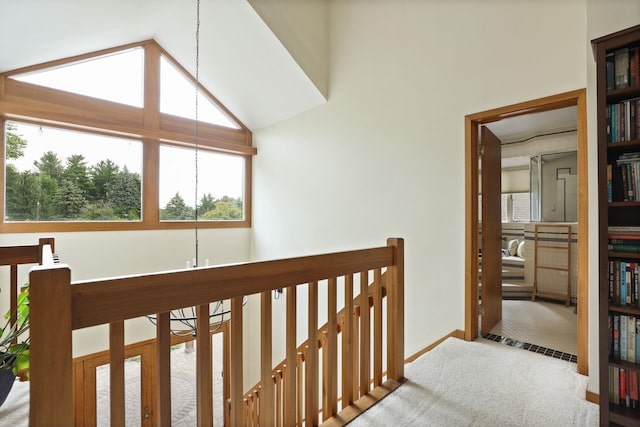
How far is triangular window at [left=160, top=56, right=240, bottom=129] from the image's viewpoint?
436cm

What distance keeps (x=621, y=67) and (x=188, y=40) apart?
4.20m

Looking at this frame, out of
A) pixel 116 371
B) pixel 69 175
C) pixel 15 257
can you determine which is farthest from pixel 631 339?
pixel 69 175

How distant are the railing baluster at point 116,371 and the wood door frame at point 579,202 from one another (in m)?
2.42

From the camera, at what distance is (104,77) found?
390cm

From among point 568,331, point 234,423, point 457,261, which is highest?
point 457,261

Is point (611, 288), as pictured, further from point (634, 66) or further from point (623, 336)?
point (634, 66)

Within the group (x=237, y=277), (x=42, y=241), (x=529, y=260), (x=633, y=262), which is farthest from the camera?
(x=529, y=260)

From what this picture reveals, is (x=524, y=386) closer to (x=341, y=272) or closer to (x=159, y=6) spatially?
(x=341, y=272)

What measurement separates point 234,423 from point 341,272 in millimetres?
719

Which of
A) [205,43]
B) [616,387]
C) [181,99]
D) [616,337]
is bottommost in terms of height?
[616,387]

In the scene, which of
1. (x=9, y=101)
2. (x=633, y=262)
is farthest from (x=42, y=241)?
(x=633, y=262)

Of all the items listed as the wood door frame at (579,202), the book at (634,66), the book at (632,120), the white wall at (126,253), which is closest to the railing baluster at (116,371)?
the book at (632,120)

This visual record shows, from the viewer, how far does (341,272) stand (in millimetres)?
1482

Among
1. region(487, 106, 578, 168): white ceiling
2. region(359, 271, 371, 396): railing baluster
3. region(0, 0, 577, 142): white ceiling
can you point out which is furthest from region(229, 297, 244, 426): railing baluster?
region(487, 106, 578, 168): white ceiling
